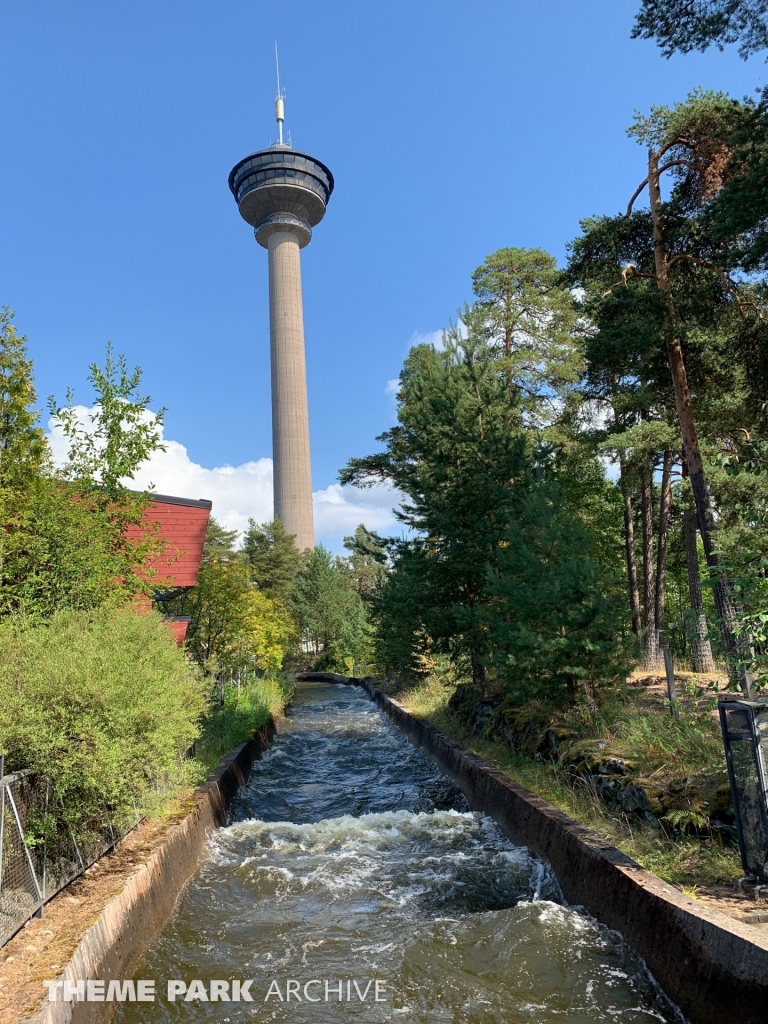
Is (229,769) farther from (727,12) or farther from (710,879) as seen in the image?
(727,12)

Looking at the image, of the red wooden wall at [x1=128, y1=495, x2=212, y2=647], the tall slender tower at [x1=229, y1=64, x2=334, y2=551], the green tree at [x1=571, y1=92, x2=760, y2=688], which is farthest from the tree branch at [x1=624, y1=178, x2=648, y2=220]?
the tall slender tower at [x1=229, y1=64, x2=334, y2=551]

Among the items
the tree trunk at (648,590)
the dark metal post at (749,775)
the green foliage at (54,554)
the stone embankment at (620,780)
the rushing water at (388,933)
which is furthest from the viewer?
the tree trunk at (648,590)

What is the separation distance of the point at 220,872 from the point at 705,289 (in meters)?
12.7

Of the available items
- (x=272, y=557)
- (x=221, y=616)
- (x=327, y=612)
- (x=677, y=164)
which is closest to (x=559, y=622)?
(x=677, y=164)

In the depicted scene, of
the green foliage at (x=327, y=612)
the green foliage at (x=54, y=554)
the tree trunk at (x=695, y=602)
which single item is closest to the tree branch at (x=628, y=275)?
the tree trunk at (x=695, y=602)

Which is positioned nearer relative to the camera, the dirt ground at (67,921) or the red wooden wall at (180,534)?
the dirt ground at (67,921)

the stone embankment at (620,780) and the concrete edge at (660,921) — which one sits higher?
the stone embankment at (620,780)

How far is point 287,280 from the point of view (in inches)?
3036

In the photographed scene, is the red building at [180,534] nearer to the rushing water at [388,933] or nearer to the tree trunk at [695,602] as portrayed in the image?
the rushing water at [388,933]

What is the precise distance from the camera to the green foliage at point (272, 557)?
58156 mm

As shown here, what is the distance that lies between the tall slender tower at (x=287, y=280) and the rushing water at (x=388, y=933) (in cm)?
5970

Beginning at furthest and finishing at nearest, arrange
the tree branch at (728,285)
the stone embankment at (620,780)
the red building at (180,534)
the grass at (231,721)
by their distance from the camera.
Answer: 1. the red building at (180,534)
2. the tree branch at (728,285)
3. the grass at (231,721)
4. the stone embankment at (620,780)

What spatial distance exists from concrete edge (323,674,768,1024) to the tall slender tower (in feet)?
201

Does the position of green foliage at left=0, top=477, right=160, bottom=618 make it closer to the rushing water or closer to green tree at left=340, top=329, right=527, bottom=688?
the rushing water
